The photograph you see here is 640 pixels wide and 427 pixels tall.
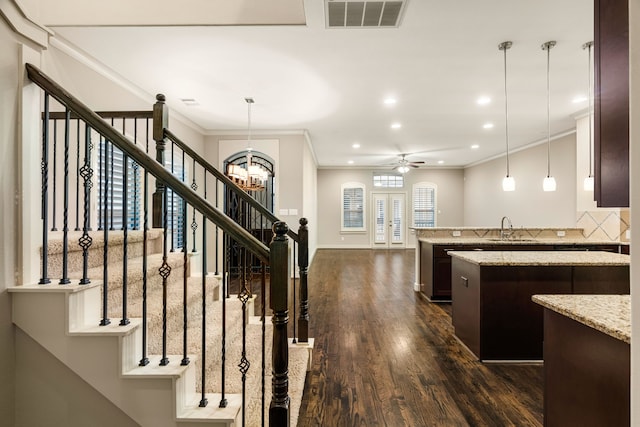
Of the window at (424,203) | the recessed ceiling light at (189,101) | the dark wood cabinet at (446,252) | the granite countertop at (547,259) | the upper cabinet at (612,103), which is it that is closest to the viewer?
the upper cabinet at (612,103)

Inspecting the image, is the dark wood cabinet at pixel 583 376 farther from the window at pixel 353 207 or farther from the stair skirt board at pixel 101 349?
the window at pixel 353 207

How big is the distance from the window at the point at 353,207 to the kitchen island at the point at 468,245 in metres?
6.45

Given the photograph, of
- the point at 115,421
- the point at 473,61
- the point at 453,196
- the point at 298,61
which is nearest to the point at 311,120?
the point at 298,61

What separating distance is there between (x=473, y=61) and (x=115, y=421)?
450 cm

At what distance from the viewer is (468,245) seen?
4734mm

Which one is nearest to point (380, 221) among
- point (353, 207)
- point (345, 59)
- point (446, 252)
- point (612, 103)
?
point (353, 207)

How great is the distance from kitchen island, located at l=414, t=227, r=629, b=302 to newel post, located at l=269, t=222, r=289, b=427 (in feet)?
10.9

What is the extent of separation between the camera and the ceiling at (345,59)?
9.79 ft

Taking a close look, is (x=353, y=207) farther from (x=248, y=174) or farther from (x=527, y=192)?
(x=248, y=174)

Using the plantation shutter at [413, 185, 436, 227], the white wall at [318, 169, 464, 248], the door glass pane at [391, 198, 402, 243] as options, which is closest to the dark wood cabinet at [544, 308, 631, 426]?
the white wall at [318, 169, 464, 248]

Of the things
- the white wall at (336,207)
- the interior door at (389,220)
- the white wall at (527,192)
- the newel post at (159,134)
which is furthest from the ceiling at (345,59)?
the interior door at (389,220)

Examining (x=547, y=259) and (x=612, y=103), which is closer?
(x=612, y=103)

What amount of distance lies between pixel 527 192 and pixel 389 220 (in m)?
4.74

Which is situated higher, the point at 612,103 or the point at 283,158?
the point at 283,158
